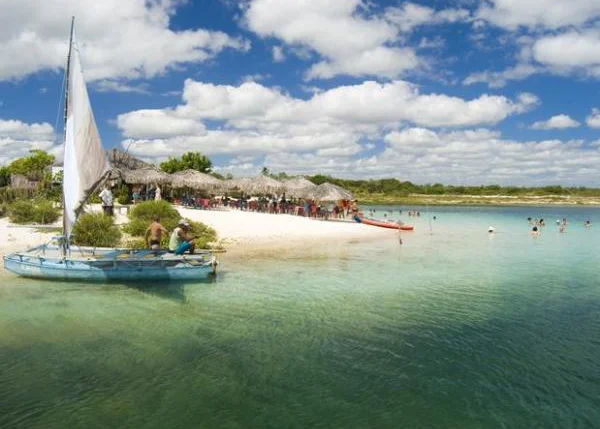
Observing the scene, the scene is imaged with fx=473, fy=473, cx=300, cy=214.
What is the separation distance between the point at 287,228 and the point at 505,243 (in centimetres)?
1378

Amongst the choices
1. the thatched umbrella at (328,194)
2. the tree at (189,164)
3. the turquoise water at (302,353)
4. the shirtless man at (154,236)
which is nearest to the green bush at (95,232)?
the shirtless man at (154,236)

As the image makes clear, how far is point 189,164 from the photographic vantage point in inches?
2509

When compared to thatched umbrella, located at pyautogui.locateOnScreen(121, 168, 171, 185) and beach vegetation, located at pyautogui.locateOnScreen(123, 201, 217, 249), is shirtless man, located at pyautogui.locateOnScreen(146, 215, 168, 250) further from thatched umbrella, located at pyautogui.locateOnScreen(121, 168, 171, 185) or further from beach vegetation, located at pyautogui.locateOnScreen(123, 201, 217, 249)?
thatched umbrella, located at pyautogui.locateOnScreen(121, 168, 171, 185)

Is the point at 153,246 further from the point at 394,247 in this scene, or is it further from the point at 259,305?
the point at 394,247

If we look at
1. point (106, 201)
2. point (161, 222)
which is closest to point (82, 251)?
point (161, 222)

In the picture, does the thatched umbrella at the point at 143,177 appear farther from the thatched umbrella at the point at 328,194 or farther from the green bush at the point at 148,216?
the thatched umbrella at the point at 328,194

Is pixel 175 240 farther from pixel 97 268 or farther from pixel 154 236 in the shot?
pixel 97 268

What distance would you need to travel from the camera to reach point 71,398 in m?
7.29

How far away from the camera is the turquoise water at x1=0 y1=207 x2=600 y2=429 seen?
23.1 feet

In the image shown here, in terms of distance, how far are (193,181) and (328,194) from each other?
1106cm

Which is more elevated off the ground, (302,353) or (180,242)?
(180,242)

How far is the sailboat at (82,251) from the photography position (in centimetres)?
1329

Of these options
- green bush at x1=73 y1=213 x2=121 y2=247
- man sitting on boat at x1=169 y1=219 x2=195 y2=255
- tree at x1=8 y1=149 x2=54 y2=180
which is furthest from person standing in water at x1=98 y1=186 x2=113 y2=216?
tree at x1=8 y1=149 x2=54 y2=180

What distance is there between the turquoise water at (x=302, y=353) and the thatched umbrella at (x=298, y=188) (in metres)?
23.7
